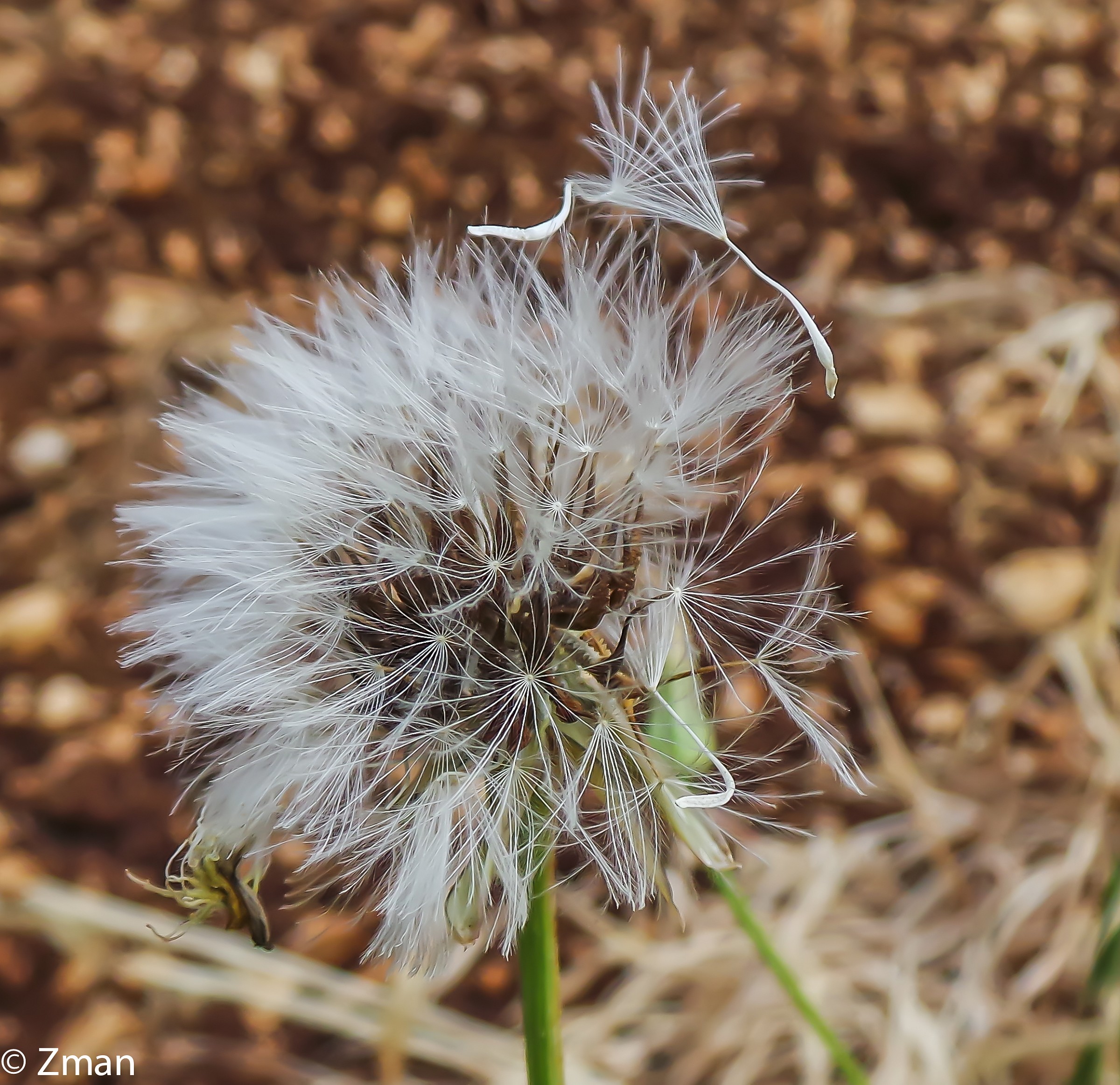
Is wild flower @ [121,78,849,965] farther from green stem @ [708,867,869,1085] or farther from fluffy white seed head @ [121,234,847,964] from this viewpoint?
green stem @ [708,867,869,1085]

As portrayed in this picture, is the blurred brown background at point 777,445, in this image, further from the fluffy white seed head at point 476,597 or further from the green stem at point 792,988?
the fluffy white seed head at point 476,597

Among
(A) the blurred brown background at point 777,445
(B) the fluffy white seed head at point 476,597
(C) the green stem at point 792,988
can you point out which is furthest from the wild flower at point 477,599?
→ (A) the blurred brown background at point 777,445

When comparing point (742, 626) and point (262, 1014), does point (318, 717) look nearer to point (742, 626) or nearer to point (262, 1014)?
point (742, 626)

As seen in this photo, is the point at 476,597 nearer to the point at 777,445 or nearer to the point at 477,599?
the point at 477,599

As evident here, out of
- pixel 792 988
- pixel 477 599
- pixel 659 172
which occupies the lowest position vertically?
pixel 792 988

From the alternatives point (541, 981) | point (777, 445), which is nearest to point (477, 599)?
point (541, 981)

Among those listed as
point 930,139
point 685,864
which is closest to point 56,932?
point 685,864
